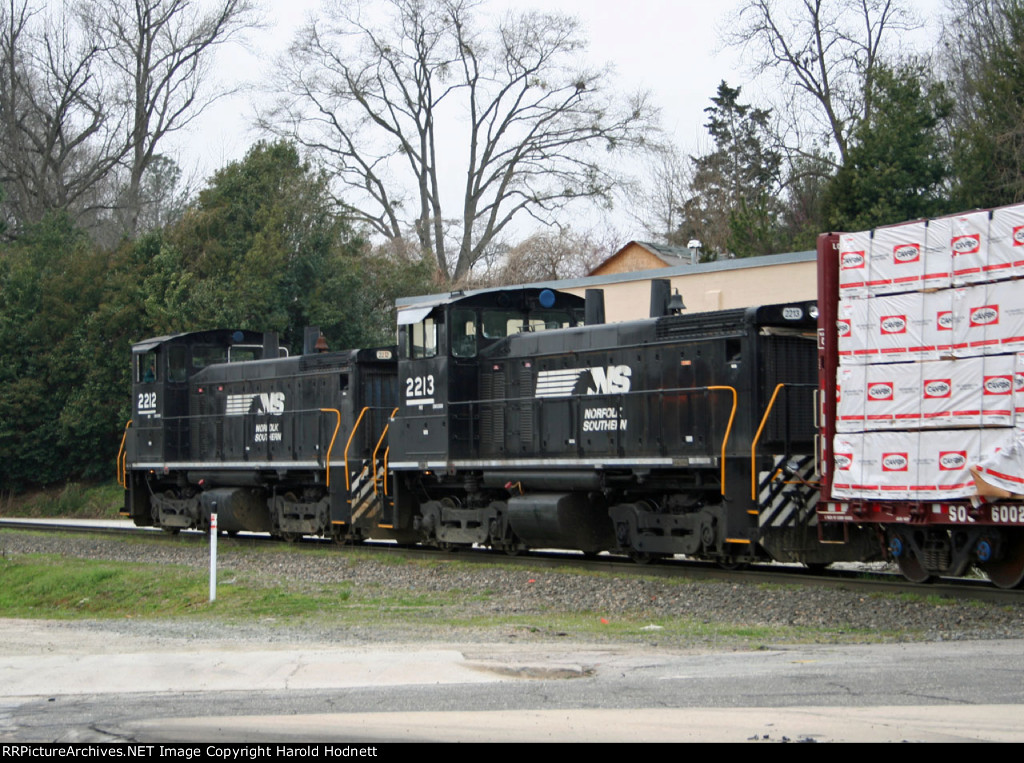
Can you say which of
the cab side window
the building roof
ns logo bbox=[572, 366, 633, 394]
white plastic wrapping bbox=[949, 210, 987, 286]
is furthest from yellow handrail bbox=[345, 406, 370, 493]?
white plastic wrapping bbox=[949, 210, 987, 286]

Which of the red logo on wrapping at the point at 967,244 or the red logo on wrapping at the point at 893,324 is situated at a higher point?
the red logo on wrapping at the point at 967,244

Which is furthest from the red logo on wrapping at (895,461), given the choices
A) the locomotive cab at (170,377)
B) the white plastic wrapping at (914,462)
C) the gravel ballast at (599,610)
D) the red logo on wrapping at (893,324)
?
the locomotive cab at (170,377)

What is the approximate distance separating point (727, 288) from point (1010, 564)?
46.7 ft

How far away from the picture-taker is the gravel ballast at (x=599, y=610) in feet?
32.6

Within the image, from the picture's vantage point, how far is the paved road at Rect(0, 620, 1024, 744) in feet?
19.1

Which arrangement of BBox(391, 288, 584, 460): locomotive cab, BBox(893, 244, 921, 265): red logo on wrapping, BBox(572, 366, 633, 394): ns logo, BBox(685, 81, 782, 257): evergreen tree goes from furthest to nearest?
BBox(685, 81, 782, 257): evergreen tree
BBox(391, 288, 584, 460): locomotive cab
BBox(572, 366, 633, 394): ns logo
BBox(893, 244, 921, 265): red logo on wrapping

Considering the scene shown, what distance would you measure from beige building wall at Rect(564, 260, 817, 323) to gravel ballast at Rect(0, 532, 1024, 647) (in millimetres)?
10960

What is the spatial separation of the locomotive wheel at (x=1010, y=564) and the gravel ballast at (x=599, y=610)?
569mm

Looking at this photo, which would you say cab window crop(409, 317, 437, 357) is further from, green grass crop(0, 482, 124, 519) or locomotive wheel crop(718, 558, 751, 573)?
green grass crop(0, 482, 124, 519)

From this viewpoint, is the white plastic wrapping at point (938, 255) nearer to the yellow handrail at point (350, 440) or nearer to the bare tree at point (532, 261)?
the yellow handrail at point (350, 440)

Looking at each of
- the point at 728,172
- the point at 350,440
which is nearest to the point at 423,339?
the point at 350,440

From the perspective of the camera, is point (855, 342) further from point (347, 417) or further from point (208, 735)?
point (347, 417)

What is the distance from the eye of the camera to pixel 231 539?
2244cm
